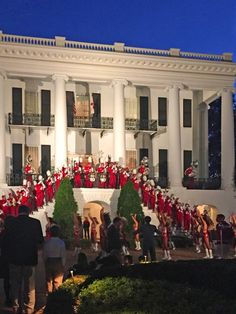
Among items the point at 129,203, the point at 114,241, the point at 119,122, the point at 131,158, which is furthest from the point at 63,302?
the point at 131,158

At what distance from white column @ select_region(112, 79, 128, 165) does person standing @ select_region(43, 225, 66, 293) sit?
1100 inches

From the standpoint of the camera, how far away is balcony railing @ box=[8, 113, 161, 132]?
1604 inches

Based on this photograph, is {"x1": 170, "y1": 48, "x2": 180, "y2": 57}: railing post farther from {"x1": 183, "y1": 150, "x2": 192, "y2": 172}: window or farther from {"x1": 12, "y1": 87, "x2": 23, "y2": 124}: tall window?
{"x1": 12, "y1": 87, "x2": 23, "y2": 124}: tall window

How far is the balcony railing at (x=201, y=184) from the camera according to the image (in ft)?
137

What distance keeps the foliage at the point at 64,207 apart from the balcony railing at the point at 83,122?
10.3m

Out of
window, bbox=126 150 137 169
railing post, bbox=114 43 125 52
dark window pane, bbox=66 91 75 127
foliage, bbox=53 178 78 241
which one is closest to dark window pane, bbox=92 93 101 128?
dark window pane, bbox=66 91 75 127

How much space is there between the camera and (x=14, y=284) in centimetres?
1119

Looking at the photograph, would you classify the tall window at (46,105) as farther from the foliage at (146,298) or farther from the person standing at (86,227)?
the foliage at (146,298)

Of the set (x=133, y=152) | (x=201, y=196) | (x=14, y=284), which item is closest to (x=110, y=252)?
(x=14, y=284)

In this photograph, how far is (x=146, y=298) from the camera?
798cm

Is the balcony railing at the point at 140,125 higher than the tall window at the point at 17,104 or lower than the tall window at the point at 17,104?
lower

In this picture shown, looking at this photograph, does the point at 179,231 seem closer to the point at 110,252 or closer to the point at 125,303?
the point at 110,252

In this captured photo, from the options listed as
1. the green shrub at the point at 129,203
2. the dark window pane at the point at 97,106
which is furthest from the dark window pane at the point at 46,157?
the green shrub at the point at 129,203

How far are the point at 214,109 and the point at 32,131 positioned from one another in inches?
892
